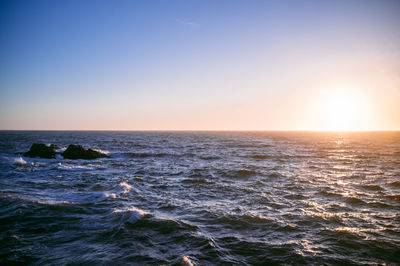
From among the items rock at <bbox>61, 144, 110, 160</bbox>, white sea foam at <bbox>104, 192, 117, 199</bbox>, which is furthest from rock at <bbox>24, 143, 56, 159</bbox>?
white sea foam at <bbox>104, 192, 117, 199</bbox>

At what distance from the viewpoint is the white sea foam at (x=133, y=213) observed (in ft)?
28.8

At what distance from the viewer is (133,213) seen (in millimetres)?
9391

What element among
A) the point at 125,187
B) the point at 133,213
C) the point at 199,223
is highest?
the point at 133,213

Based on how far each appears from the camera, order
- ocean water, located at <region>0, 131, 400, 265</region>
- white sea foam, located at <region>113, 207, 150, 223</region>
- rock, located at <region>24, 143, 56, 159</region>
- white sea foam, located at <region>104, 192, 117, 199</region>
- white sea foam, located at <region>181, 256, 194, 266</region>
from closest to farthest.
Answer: white sea foam, located at <region>181, 256, 194, 266</region> → ocean water, located at <region>0, 131, 400, 265</region> → white sea foam, located at <region>113, 207, 150, 223</region> → white sea foam, located at <region>104, 192, 117, 199</region> → rock, located at <region>24, 143, 56, 159</region>

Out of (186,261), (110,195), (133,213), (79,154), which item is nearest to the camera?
(186,261)

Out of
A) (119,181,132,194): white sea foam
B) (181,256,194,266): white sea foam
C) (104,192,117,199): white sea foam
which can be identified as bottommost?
(119,181,132,194): white sea foam

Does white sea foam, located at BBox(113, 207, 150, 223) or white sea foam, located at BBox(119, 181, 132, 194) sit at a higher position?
Answer: white sea foam, located at BBox(113, 207, 150, 223)

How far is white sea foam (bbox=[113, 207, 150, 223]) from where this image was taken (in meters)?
8.77

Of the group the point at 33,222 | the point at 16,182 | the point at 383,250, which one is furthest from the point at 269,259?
the point at 16,182

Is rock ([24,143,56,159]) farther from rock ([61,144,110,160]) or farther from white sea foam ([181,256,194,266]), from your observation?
white sea foam ([181,256,194,266])

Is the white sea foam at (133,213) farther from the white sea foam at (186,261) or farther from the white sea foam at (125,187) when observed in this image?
the white sea foam at (125,187)

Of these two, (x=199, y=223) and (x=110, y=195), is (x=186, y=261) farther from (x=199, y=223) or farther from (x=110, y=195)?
(x=110, y=195)

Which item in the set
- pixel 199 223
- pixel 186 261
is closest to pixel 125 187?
pixel 199 223

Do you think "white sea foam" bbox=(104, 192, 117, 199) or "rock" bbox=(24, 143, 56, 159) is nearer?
"white sea foam" bbox=(104, 192, 117, 199)
